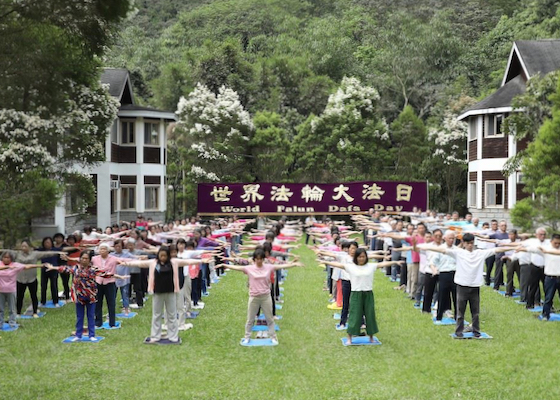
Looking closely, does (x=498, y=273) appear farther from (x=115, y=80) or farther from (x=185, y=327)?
(x=115, y=80)

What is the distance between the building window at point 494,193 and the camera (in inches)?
1189

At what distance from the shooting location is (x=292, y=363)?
1059 centimetres

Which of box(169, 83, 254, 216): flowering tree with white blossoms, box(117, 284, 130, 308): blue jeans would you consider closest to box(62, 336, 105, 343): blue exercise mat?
box(117, 284, 130, 308): blue jeans

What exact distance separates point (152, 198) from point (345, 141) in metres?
10.7

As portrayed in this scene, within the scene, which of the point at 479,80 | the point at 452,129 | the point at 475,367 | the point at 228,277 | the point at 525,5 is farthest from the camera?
the point at 525,5

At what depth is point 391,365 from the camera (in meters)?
10.4

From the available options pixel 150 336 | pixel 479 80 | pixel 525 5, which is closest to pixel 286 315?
pixel 150 336

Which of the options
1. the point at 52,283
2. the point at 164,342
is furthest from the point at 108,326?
the point at 52,283

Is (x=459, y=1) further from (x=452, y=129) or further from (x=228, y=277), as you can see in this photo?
(x=228, y=277)

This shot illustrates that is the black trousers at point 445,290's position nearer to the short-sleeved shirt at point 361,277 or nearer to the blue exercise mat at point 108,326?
the short-sleeved shirt at point 361,277

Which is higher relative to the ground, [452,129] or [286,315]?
[452,129]

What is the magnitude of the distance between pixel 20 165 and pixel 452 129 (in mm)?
29104

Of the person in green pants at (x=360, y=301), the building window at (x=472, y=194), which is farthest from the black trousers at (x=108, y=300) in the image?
the building window at (x=472, y=194)

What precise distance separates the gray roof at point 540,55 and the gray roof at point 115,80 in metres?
16.6
